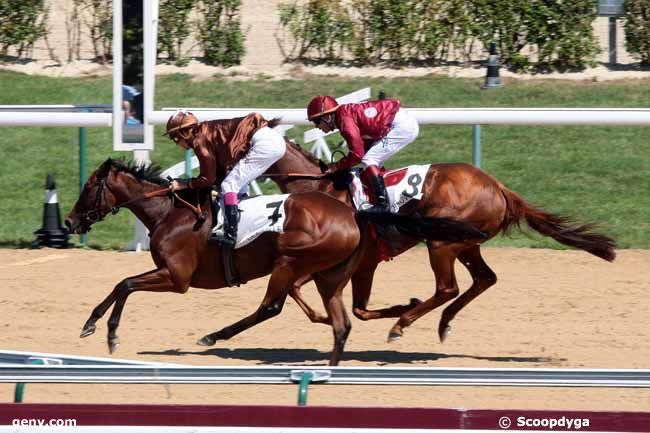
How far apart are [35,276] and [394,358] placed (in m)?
3.62

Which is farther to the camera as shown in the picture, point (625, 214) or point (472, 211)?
point (625, 214)

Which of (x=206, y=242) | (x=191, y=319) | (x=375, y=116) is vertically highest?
(x=375, y=116)

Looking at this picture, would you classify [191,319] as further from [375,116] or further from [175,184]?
[375,116]

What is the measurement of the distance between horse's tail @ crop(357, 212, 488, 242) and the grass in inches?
153

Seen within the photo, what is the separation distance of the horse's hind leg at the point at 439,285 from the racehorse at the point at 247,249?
0.28m

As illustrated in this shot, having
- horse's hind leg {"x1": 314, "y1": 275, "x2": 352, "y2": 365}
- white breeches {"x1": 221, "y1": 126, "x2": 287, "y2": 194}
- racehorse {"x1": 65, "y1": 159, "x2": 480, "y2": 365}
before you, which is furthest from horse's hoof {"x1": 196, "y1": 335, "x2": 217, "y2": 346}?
white breeches {"x1": 221, "y1": 126, "x2": 287, "y2": 194}

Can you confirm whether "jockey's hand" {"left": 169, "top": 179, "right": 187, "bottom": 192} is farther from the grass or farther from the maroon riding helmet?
the grass

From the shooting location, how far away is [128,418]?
5301mm

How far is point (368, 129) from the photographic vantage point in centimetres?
805

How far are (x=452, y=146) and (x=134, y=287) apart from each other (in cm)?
688

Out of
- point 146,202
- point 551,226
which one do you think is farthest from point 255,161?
point 551,226

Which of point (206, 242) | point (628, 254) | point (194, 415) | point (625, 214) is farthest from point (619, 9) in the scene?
point (194, 415)

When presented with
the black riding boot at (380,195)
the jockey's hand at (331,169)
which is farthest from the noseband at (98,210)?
the black riding boot at (380,195)

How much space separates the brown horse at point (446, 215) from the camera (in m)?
7.95
